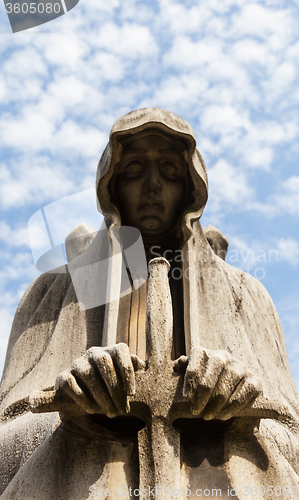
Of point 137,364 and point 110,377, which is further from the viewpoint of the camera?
point 137,364

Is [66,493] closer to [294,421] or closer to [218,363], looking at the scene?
[218,363]

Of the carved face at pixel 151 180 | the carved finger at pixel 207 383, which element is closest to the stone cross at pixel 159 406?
the carved finger at pixel 207 383

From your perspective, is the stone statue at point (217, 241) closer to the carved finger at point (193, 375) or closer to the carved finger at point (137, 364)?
the carved finger at point (137, 364)

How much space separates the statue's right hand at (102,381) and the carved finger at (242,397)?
43 cm

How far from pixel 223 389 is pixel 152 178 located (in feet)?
7.49

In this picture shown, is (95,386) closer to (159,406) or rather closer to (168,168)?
(159,406)

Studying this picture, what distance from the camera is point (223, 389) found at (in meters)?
2.52

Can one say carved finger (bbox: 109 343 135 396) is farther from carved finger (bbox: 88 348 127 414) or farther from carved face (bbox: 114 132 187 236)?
carved face (bbox: 114 132 187 236)

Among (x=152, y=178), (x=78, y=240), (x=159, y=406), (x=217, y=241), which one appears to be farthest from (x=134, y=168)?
(x=159, y=406)

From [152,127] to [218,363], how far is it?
2.42 metres

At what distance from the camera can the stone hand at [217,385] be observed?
2492 millimetres

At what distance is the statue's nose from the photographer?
4465 mm

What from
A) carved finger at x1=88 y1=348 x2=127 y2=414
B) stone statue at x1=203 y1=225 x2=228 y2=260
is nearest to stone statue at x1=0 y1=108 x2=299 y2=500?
carved finger at x1=88 y1=348 x2=127 y2=414

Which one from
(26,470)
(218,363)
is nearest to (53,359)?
(26,470)
